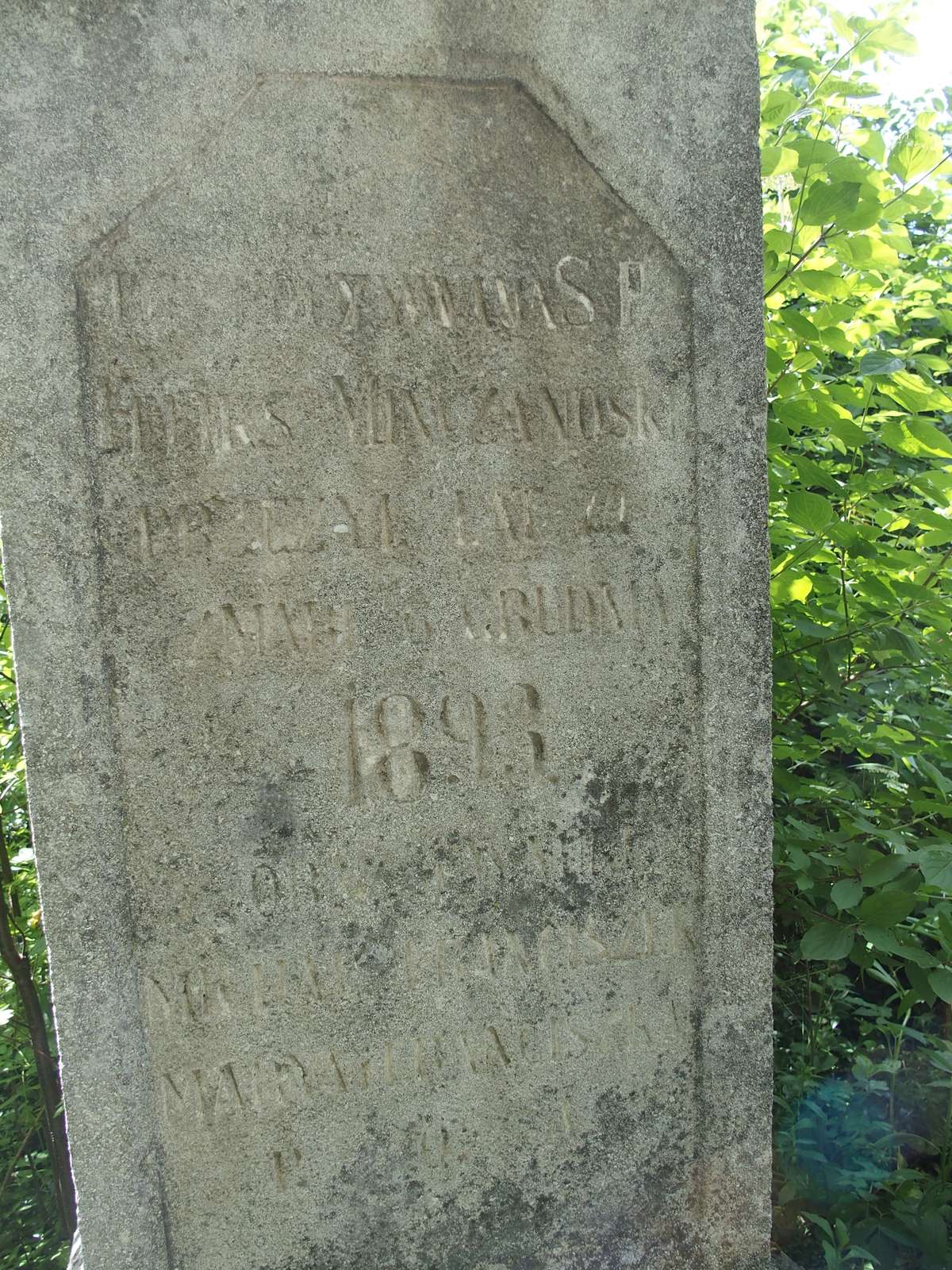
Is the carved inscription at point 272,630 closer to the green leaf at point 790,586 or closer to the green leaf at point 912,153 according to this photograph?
the green leaf at point 790,586

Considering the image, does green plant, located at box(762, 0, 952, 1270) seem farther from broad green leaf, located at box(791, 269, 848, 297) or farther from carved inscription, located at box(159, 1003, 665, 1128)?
carved inscription, located at box(159, 1003, 665, 1128)

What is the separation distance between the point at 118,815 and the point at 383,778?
410 mm

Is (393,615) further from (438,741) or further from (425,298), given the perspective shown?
(425,298)

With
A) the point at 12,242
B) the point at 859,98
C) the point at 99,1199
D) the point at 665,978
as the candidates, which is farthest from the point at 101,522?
the point at 859,98

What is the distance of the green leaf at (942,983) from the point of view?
204 centimetres

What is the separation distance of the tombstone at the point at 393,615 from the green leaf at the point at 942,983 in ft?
1.40

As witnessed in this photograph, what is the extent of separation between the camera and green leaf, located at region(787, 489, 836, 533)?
2.13 meters

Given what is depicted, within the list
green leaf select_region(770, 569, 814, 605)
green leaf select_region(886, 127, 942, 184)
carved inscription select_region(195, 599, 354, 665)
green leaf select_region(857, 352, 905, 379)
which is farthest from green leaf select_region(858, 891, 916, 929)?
green leaf select_region(886, 127, 942, 184)

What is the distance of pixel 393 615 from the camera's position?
64.2 inches

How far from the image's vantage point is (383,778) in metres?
1.67

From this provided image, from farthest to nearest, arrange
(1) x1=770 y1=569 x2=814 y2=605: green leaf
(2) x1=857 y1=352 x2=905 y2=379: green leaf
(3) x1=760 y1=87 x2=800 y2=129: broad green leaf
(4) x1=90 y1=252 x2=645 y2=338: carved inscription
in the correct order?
1. (1) x1=770 y1=569 x2=814 y2=605: green leaf
2. (3) x1=760 y1=87 x2=800 y2=129: broad green leaf
3. (2) x1=857 y1=352 x2=905 y2=379: green leaf
4. (4) x1=90 y1=252 x2=645 y2=338: carved inscription

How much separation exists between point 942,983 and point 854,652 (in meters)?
0.81

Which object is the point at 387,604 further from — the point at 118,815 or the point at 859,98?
the point at 859,98

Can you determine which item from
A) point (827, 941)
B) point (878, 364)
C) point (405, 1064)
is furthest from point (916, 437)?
point (405, 1064)
